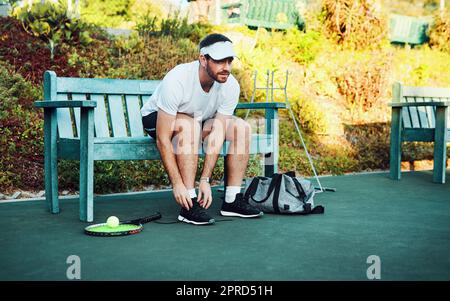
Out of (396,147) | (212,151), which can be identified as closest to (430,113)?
(396,147)

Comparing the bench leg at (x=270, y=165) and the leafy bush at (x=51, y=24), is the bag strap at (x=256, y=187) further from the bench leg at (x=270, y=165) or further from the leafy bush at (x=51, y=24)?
the leafy bush at (x=51, y=24)

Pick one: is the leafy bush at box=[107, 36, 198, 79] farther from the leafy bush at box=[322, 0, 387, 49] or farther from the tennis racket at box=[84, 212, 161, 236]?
the tennis racket at box=[84, 212, 161, 236]

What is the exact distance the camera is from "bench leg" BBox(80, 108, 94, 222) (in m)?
3.61

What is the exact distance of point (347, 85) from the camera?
898 centimetres

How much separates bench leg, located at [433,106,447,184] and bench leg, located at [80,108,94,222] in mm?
3754

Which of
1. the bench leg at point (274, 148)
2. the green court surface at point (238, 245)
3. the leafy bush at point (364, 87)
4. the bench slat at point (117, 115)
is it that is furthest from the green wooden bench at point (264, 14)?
the green court surface at point (238, 245)

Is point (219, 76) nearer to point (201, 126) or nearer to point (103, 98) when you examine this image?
point (201, 126)

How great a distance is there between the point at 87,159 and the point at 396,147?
3.94 m

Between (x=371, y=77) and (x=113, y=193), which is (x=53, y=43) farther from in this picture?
(x=371, y=77)

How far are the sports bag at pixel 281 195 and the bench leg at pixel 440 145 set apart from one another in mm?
2310

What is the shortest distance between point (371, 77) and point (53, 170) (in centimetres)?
611
